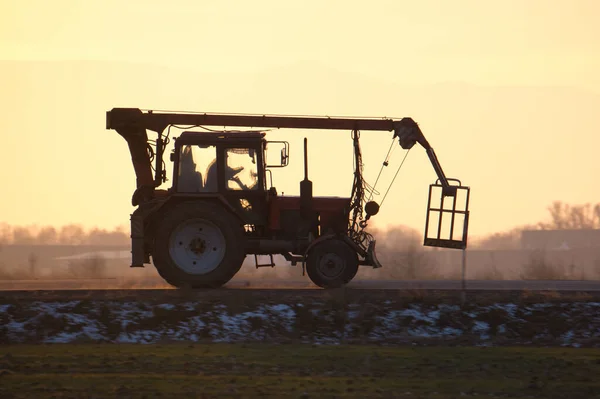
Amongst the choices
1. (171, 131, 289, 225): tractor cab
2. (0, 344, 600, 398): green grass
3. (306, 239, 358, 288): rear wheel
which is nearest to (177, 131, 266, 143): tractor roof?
(171, 131, 289, 225): tractor cab

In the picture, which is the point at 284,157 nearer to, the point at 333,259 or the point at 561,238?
the point at 333,259

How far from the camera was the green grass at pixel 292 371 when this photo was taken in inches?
488

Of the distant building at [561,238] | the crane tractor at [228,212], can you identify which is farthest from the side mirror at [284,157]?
the distant building at [561,238]

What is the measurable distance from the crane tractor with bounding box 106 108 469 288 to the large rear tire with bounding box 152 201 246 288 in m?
0.02

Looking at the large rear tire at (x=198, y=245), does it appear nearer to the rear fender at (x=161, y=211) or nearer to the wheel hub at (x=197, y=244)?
the wheel hub at (x=197, y=244)

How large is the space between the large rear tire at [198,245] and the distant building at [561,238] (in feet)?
258

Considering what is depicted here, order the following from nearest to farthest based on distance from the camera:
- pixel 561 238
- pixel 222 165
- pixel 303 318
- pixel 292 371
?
pixel 292 371 → pixel 303 318 → pixel 222 165 → pixel 561 238

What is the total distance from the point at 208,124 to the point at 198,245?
245 cm

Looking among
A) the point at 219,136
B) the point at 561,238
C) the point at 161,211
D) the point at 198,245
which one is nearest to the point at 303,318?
the point at 198,245

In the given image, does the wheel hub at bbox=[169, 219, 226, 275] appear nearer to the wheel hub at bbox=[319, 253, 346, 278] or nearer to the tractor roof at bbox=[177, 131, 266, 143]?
the tractor roof at bbox=[177, 131, 266, 143]

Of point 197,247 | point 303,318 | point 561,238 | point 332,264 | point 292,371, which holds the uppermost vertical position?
point 197,247

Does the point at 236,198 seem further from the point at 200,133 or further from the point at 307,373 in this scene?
the point at 307,373

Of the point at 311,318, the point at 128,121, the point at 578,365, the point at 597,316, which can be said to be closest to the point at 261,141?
the point at 128,121

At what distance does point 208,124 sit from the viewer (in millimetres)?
22031
